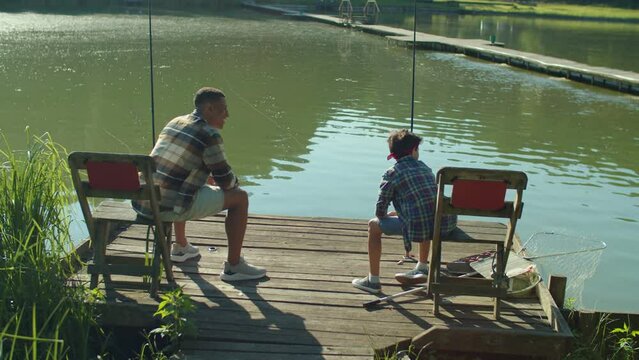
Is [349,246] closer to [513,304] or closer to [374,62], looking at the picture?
[513,304]

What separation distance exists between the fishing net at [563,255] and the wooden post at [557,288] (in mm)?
725

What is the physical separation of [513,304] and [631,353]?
69cm

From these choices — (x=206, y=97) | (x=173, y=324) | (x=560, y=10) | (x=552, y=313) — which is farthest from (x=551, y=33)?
(x=173, y=324)

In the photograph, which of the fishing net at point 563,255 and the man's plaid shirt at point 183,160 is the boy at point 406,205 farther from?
the fishing net at point 563,255

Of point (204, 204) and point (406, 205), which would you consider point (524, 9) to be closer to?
point (406, 205)

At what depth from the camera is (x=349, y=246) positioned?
5812 mm

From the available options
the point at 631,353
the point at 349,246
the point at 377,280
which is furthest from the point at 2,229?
Answer: the point at 631,353

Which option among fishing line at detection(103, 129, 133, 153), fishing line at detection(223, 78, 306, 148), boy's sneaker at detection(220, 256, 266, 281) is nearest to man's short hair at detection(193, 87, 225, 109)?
boy's sneaker at detection(220, 256, 266, 281)

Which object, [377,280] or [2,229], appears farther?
[377,280]

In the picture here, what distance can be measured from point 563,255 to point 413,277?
1.44 m

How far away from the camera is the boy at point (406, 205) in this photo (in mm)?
4699

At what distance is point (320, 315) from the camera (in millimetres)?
4504

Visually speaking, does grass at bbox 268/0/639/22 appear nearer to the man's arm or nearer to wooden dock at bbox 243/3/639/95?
wooden dock at bbox 243/3/639/95

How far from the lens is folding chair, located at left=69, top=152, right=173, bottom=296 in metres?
4.25
